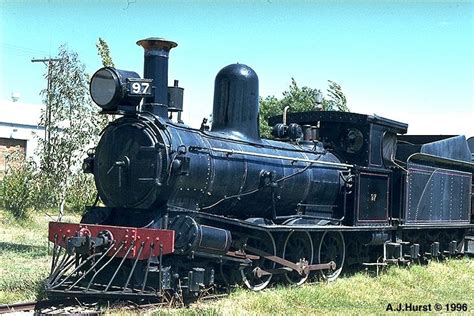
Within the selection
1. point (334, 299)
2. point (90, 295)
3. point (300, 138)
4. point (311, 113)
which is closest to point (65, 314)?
point (90, 295)

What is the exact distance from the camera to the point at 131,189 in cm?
977

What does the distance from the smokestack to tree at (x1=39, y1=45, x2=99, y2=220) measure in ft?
20.5

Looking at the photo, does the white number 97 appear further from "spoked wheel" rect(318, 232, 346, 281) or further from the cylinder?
"spoked wheel" rect(318, 232, 346, 281)

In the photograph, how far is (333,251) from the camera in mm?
13078

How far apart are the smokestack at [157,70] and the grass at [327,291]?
2.99m

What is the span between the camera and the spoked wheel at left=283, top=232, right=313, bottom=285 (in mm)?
12055

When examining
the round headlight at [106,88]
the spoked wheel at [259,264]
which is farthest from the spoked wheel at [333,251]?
the round headlight at [106,88]

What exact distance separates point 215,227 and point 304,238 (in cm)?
258

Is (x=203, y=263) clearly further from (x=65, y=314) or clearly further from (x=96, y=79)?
(x=96, y=79)

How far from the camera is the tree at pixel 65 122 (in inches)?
632

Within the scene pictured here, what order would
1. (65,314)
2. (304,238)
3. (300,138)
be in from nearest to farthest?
(65,314)
(304,238)
(300,138)

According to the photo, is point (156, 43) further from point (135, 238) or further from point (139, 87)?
point (135, 238)

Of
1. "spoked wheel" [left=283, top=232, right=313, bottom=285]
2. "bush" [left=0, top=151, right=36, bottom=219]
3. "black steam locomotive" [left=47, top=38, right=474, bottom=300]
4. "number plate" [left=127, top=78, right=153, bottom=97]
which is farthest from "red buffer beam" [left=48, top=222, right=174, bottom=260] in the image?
"bush" [left=0, top=151, right=36, bottom=219]

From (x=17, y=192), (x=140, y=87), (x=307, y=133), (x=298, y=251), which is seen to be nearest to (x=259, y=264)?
(x=298, y=251)
